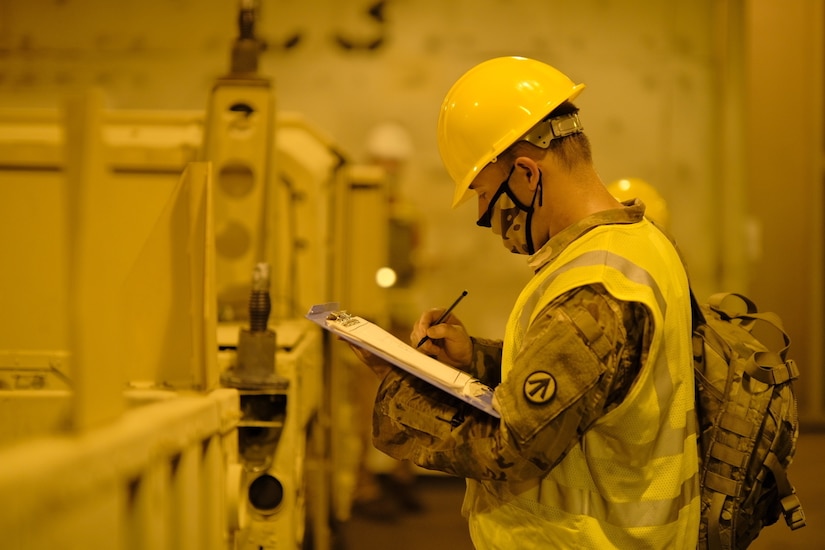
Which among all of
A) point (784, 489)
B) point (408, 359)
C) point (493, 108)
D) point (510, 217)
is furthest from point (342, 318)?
point (784, 489)

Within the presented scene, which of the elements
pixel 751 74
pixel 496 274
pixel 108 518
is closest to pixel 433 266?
pixel 496 274

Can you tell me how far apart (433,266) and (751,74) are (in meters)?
Answer: 2.59

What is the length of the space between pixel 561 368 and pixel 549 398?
0.05 metres

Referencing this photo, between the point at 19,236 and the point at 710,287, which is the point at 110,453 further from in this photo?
the point at 710,287

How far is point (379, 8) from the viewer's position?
5352 mm

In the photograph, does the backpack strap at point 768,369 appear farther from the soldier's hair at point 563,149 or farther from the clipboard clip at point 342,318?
the clipboard clip at point 342,318

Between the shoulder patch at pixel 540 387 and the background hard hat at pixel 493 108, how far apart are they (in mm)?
452

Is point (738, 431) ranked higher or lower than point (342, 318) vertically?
lower

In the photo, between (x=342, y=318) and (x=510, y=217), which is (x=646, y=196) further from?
(x=342, y=318)

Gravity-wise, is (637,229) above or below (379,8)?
below

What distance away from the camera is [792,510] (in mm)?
1511

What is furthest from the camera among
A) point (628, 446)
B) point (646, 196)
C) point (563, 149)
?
point (646, 196)

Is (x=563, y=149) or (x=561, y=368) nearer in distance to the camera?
(x=561, y=368)

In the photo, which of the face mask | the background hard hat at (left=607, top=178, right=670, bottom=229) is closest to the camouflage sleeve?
the face mask
